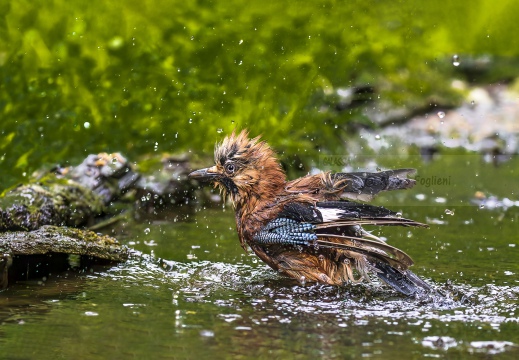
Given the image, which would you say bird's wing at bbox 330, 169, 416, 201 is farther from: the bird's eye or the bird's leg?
the bird's eye

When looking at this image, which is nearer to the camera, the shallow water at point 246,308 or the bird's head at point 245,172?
the shallow water at point 246,308

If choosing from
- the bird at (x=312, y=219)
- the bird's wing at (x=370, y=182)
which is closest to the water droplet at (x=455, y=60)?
the bird's wing at (x=370, y=182)

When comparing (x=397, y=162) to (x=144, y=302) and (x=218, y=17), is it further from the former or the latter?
(x=144, y=302)

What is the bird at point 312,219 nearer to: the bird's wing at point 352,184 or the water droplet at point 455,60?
the bird's wing at point 352,184

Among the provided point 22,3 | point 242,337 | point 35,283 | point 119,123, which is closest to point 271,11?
point 119,123

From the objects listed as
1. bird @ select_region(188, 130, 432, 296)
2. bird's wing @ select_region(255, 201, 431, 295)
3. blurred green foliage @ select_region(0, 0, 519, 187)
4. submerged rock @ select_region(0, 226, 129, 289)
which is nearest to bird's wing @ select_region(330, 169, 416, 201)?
bird @ select_region(188, 130, 432, 296)

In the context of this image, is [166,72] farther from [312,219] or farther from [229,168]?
[312,219]

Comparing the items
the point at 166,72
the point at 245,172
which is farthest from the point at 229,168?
the point at 166,72
